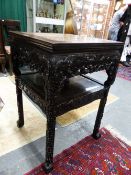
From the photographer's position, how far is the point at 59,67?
65 cm

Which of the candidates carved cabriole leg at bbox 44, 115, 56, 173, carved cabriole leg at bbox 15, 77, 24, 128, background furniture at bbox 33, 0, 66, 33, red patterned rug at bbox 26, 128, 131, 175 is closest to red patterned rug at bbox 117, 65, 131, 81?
background furniture at bbox 33, 0, 66, 33

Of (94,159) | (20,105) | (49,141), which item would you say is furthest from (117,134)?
A: (20,105)

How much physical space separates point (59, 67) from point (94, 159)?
726 mm

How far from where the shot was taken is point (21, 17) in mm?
2740

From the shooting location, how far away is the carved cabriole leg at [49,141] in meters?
0.79

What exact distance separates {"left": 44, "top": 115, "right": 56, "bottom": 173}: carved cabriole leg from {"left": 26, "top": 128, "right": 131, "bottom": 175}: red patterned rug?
4cm

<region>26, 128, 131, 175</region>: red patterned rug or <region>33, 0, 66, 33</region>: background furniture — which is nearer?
<region>26, 128, 131, 175</region>: red patterned rug

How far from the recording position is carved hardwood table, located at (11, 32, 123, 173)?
0.65 metres

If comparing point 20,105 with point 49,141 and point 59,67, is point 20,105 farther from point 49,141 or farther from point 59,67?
point 59,67

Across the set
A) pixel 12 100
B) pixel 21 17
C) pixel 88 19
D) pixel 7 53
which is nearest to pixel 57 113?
pixel 12 100

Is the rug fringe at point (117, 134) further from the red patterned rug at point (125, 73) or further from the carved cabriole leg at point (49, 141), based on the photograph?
the red patterned rug at point (125, 73)

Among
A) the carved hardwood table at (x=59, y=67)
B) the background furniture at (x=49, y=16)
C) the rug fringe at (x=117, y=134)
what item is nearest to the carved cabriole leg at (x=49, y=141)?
the carved hardwood table at (x=59, y=67)

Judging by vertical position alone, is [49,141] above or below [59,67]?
below

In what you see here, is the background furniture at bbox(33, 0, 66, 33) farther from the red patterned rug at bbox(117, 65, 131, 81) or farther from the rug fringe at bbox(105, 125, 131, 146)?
the rug fringe at bbox(105, 125, 131, 146)
